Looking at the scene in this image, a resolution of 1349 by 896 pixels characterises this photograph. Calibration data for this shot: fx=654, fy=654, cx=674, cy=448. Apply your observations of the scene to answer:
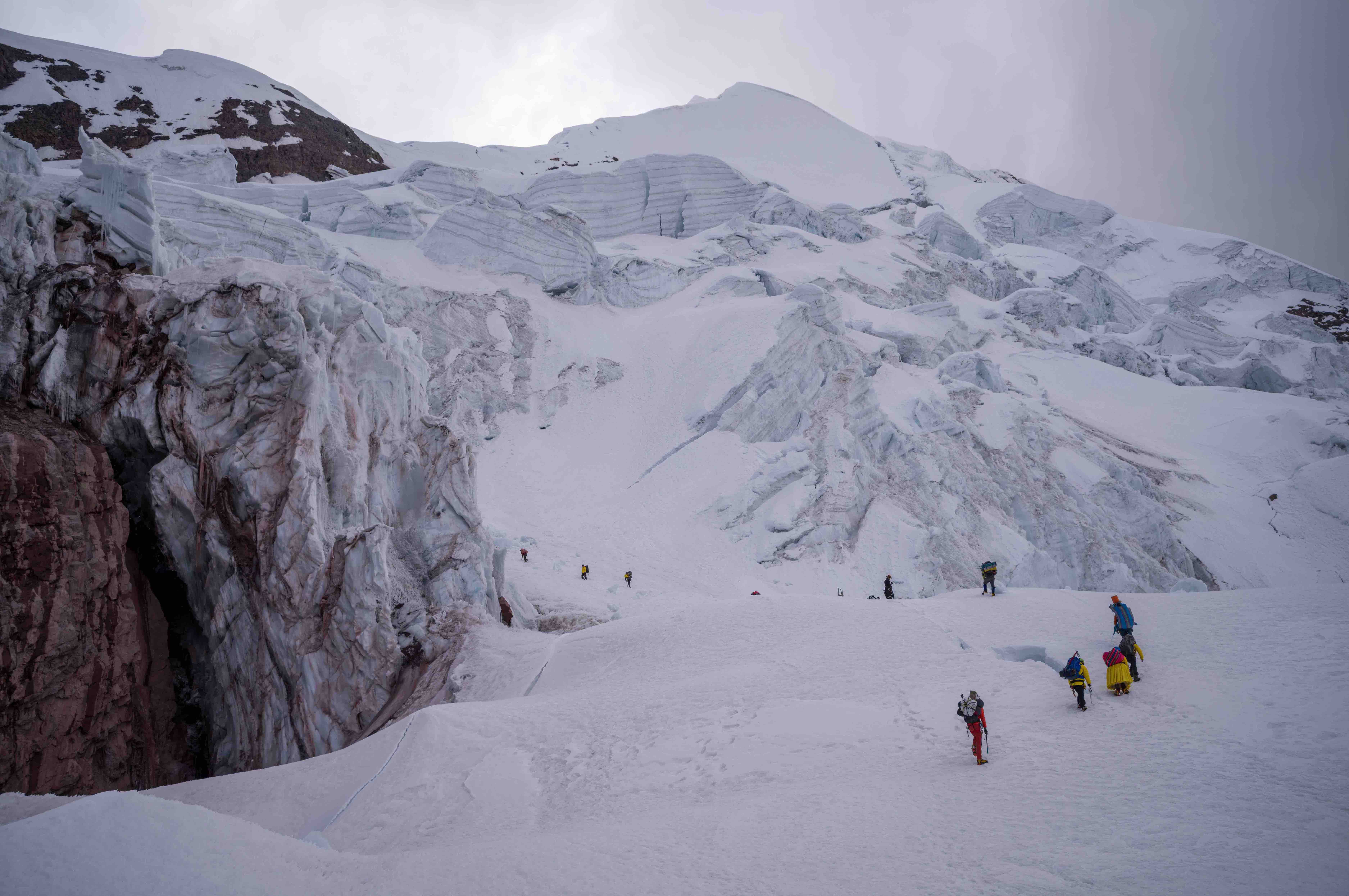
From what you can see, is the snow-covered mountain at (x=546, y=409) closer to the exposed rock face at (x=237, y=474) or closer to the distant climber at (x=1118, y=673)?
the exposed rock face at (x=237, y=474)

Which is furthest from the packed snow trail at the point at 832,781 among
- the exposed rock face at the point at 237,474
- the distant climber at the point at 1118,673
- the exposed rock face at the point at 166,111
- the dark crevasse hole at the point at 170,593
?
the exposed rock face at the point at 166,111

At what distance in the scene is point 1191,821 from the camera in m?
5.32

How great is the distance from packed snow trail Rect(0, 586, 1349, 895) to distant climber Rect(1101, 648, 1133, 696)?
177mm

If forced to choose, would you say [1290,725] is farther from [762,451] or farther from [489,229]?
[489,229]

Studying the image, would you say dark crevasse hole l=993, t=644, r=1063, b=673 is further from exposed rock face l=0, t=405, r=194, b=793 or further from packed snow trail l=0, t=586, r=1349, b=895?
exposed rock face l=0, t=405, r=194, b=793

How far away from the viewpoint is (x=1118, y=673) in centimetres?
835

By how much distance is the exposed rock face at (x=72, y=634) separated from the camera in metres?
12.1

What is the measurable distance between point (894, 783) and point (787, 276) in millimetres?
45434

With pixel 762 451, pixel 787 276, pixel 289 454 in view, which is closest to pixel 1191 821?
pixel 289 454

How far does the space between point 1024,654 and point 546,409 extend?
30599mm

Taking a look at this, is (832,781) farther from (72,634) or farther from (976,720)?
(72,634)

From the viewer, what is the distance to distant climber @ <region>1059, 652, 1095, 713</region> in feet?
26.3

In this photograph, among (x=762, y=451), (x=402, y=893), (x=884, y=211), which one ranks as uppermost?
(x=884, y=211)

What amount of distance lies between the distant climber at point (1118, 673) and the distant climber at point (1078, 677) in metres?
0.46
